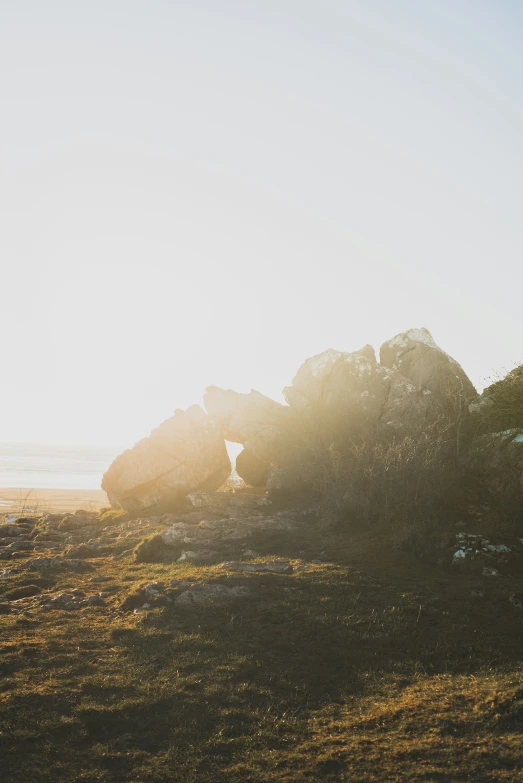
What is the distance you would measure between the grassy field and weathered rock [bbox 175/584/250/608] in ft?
1.41

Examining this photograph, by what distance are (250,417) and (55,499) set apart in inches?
1479

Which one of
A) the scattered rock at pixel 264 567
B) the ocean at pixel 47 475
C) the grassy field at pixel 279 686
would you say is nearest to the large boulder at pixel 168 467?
the scattered rock at pixel 264 567

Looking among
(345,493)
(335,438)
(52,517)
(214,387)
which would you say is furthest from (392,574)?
(214,387)

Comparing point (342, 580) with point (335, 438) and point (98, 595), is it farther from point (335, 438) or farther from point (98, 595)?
point (335, 438)

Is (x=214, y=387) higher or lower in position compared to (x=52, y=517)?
higher

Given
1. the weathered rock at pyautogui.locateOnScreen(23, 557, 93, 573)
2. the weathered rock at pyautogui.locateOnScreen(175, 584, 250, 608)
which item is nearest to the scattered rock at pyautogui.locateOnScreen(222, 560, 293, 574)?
the weathered rock at pyautogui.locateOnScreen(175, 584, 250, 608)

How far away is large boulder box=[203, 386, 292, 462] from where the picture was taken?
132 feet

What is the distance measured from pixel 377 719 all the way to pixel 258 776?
315cm

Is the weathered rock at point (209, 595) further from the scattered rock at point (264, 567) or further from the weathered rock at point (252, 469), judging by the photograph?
the weathered rock at point (252, 469)

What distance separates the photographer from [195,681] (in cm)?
1313

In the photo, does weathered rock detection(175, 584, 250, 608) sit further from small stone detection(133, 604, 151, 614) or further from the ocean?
the ocean

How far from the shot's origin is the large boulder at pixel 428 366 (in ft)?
123

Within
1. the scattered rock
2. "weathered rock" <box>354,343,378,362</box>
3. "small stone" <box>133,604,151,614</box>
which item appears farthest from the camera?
"weathered rock" <box>354,343,378,362</box>

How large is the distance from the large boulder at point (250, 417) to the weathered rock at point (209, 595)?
Answer: 20324mm
